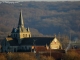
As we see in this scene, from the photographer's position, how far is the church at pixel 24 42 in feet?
271

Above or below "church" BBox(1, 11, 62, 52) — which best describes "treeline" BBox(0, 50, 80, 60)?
below

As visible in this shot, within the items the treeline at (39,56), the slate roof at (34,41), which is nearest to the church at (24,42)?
the slate roof at (34,41)

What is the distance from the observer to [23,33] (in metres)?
85.9

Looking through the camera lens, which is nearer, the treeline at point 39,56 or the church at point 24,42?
the treeline at point 39,56

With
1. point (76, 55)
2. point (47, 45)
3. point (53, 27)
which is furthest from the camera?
point (53, 27)

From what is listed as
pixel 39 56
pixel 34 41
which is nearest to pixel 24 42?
pixel 34 41

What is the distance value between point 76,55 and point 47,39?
35.2 feet

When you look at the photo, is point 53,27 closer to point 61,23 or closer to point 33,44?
point 61,23

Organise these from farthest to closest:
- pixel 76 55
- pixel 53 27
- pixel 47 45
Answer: pixel 53 27, pixel 47 45, pixel 76 55

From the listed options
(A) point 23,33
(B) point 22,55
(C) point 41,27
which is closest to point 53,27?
(C) point 41,27

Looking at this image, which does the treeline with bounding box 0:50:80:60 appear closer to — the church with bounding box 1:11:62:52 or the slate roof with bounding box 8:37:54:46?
the church with bounding box 1:11:62:52

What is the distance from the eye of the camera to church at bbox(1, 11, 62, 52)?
82.7 metres

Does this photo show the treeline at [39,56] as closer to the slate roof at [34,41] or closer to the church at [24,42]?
the church at [24,42]

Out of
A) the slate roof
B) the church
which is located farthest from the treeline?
the slate roof
